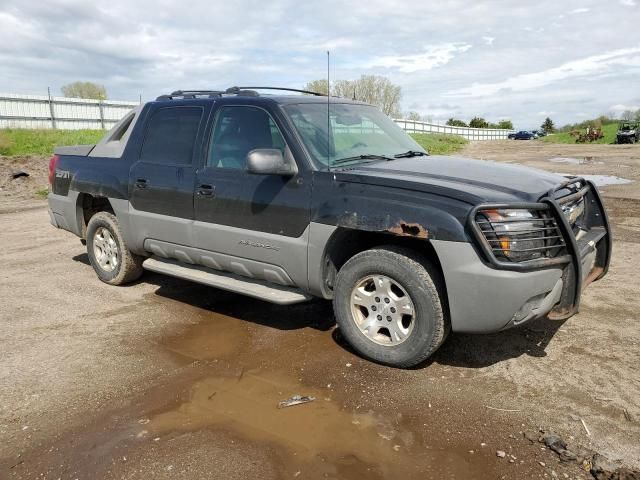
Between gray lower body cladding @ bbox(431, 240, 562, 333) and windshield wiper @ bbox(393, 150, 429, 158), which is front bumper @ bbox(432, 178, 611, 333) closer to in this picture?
→ gray lower body cladding @ bbox(431, 240, 562, 333)

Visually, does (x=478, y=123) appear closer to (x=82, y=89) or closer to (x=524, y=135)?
(x=524, y=135)

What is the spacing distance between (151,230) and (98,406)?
214 centimetres

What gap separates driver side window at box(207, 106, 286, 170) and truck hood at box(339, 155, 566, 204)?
80 centimetres

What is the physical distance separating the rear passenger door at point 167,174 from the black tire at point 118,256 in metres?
0.41

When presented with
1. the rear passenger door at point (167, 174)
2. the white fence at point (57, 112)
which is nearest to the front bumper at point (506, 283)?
the rear passenger door at point (167, 174)

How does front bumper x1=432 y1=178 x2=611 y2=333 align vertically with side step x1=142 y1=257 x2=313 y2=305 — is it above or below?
above

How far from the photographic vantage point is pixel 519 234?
3.44m

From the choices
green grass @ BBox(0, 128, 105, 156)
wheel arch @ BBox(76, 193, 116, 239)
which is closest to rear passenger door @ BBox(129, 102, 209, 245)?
wheel arch @ BBox(76, 193, 116, 239)

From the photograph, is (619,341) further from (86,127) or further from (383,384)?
(86,127)

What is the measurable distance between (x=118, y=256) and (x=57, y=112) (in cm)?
2473

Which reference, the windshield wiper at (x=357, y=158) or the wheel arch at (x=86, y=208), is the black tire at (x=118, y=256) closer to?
the wheel arch at (x=86, y=208)

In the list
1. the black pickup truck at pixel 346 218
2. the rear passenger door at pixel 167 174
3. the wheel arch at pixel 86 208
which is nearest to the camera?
the black pickup truck at pixel 346 218

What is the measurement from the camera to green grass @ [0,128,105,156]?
20.0 m

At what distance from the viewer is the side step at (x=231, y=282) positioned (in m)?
4.32
